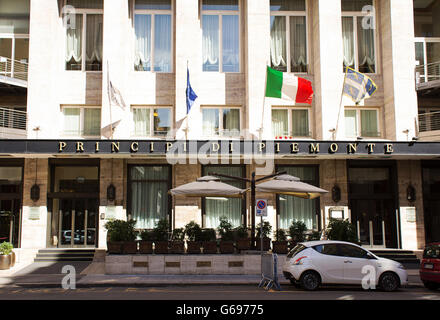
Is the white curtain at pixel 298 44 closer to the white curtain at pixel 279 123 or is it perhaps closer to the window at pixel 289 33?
the window at pixel 289 33

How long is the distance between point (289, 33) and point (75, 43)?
11140mm

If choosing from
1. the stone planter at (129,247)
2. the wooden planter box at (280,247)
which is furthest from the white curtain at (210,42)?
the stone planter at (129,247)

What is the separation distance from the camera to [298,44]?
22906mm

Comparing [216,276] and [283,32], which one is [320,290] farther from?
[283,32]

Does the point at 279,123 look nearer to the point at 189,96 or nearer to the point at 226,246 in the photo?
the point at 189,96

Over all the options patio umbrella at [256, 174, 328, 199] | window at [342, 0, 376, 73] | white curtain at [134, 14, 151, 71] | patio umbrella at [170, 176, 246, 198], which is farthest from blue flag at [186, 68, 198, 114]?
window at [342, 0, 376, 73]

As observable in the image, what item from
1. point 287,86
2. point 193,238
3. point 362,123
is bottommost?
point 193,238

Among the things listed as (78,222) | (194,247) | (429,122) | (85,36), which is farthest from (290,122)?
(78,222)

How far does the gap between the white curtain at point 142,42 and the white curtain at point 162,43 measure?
0.36 metres

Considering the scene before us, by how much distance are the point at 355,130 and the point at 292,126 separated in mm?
3227

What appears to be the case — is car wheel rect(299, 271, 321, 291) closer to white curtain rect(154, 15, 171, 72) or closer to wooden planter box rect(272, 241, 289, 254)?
wooden planter box rect(272, 241, 289, 254)

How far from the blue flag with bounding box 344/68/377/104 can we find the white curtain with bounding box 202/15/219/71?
21.6ft

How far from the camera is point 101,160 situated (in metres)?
21.1

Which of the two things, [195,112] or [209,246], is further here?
[195,112]
